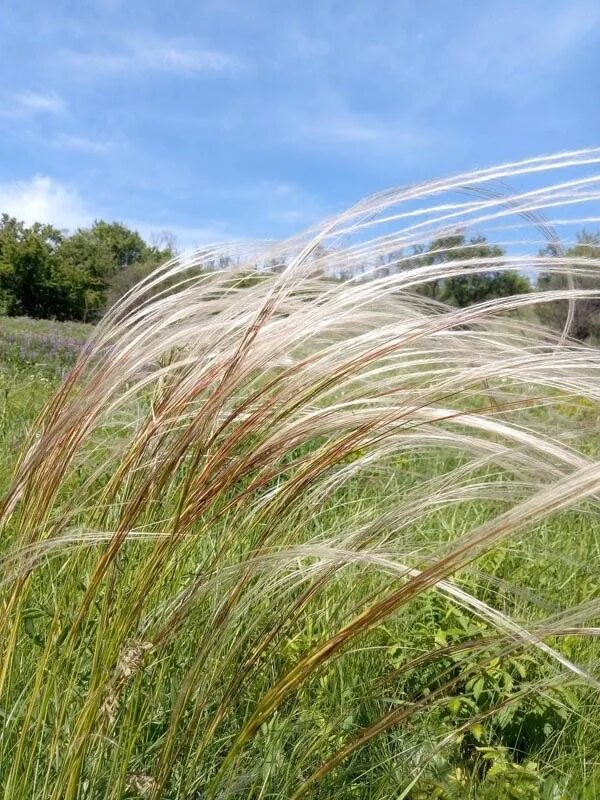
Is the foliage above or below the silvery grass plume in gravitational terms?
above

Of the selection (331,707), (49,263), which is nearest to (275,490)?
(331,707)

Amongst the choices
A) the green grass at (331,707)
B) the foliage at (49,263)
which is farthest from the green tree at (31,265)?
the green grass at (331,707)

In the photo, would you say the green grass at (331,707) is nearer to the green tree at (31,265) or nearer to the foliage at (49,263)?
the foliage at (49,263)

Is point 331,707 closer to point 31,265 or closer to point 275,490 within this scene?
point 275,490

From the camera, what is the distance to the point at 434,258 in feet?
4.07

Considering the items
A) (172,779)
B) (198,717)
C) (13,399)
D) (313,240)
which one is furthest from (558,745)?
(13,399)

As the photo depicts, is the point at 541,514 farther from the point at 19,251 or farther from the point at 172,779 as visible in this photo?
the point at 19,251

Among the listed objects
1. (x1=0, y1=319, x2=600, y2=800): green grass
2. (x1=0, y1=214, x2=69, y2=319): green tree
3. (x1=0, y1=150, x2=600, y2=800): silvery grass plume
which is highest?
(x1=0, y1=214, x2=69, y2=319): green tree

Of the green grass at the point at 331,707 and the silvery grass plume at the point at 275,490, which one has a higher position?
the silvery grass plume at the point at 275,490

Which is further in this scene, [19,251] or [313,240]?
[19,251]

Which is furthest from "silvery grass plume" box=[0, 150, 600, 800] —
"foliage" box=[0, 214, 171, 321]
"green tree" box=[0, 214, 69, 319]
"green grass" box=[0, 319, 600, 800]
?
"green tree" box=[0, 214, 69, 319]

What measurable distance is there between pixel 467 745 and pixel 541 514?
1178 mm

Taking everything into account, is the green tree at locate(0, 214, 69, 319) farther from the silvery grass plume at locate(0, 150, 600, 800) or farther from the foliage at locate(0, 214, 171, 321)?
the silvery grass plume at locate(0, 150, 600, 800)

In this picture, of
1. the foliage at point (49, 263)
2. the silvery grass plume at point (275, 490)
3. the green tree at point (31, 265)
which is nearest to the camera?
the silvery grass plume at point (275, 490)
